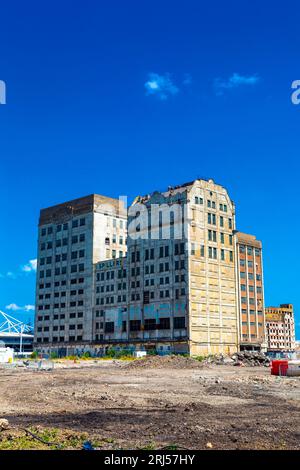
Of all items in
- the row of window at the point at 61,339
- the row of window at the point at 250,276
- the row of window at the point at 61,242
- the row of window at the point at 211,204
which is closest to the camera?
the row of window at the point at 211,204

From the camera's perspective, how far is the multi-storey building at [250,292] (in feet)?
389

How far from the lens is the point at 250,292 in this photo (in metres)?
122

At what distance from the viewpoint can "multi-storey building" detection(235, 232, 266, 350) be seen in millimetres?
118688

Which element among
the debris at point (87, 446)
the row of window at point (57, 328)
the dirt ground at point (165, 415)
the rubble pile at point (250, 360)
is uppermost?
the row of window at point (57, 328)

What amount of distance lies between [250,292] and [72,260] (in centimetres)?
4861

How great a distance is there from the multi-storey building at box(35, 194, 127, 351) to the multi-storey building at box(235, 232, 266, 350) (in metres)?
35.9

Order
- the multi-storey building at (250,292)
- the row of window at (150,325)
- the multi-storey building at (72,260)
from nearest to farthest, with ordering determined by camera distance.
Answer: the row of window at (150,325), the multi-storey building at (250,292), the multi-storey building at (72,260)

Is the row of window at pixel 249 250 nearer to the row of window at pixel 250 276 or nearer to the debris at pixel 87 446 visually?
the row of window at pixel 250 276

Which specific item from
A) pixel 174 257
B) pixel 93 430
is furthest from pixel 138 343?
pixel 93 430

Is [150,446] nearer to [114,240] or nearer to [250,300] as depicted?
[250,300]


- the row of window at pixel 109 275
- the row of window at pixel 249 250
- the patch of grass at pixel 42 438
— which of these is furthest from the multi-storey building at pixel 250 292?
the patch of grass at pixel 42 438

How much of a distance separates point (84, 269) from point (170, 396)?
106244 millimetres

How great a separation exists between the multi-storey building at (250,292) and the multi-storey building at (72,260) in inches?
1414

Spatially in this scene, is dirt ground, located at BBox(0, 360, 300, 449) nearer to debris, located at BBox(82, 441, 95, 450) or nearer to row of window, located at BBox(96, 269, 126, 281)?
debris, located at BBox(82, 441, 95, 450)
